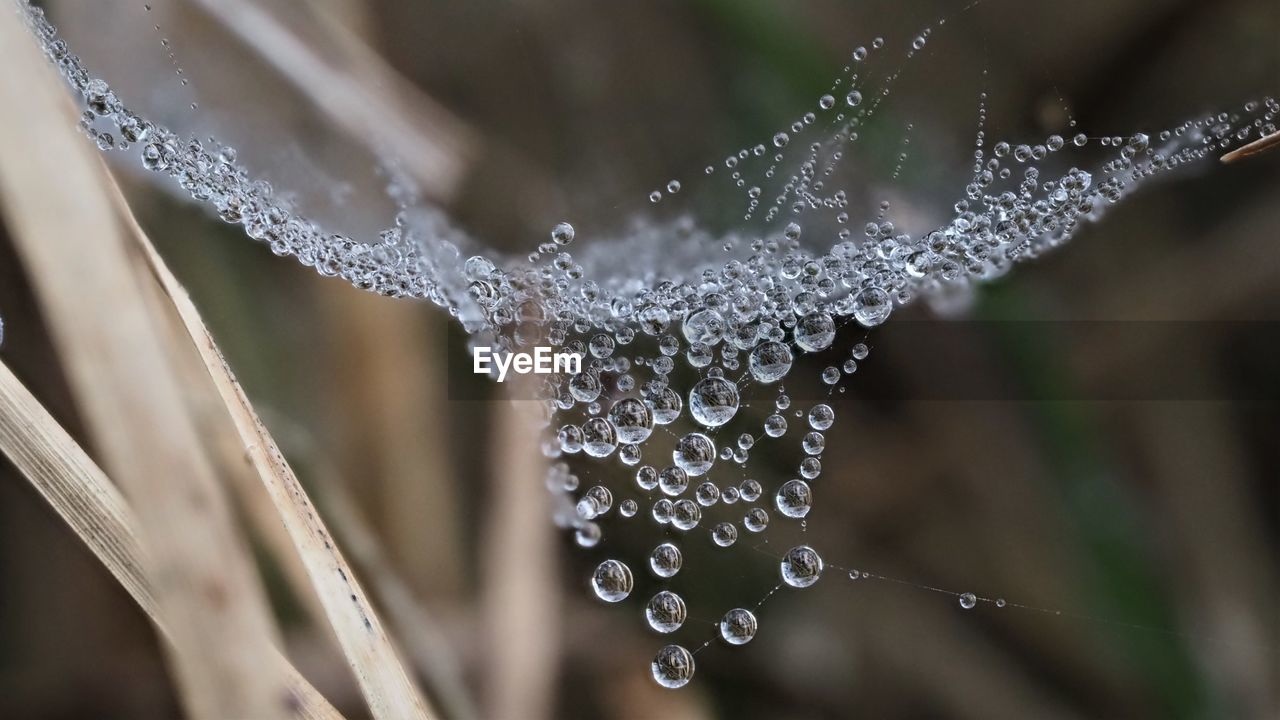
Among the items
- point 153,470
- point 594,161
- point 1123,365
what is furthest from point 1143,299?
point 153,470

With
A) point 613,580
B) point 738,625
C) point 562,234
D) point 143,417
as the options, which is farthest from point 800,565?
point 143,417

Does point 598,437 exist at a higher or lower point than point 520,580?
higher

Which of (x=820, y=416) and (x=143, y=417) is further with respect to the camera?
(x=820, y=416)

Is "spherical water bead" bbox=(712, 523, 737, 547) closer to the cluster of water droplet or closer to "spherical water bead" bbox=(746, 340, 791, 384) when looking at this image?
the cluster of water droplet

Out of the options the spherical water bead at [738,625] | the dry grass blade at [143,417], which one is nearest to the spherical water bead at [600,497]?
the spherical water bead at [738,625]

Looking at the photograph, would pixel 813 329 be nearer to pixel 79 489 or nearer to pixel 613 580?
pixel 613 580

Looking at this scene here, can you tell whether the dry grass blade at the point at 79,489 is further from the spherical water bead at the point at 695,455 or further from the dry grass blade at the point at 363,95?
the dry grass blade at the point at 363,95
